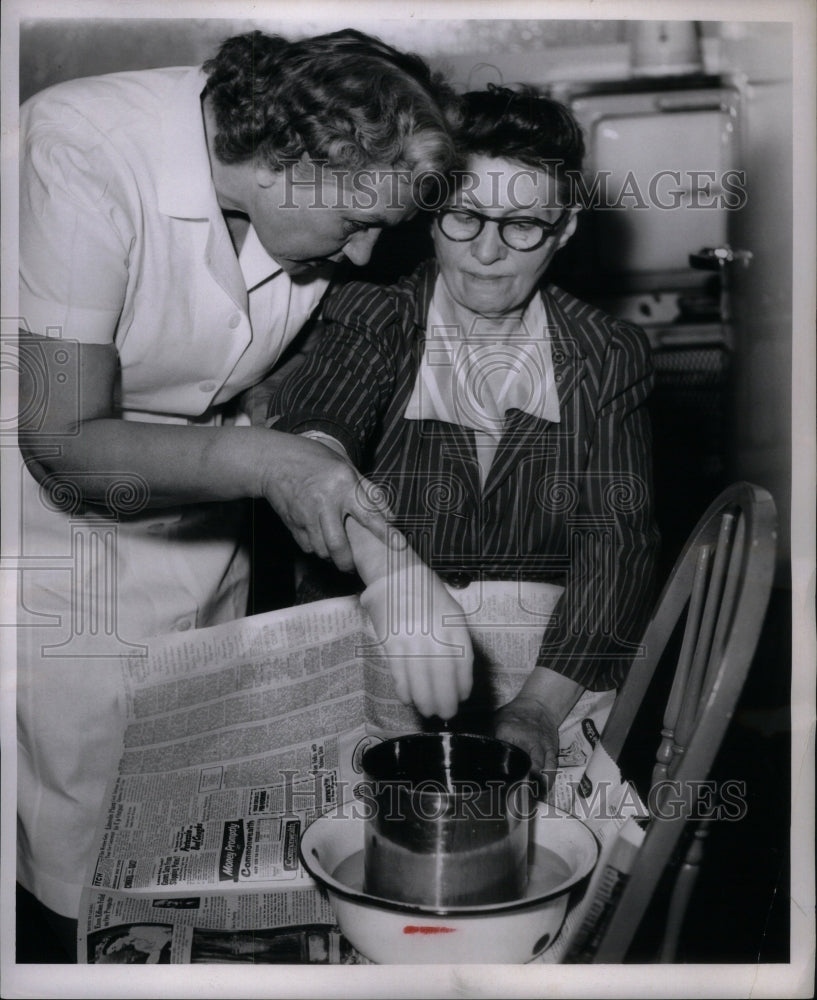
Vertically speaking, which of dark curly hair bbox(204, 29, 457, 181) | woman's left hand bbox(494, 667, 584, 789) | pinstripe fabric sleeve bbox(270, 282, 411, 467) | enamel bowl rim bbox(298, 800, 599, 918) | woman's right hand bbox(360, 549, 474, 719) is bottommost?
enamel bowl rim bbox(298, 800, 599, 918)

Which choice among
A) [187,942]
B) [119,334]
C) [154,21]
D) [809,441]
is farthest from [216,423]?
[809,441]

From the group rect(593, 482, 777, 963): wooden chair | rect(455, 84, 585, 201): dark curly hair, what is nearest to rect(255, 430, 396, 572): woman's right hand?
rect(593, 482, 777, 963): wooden chair

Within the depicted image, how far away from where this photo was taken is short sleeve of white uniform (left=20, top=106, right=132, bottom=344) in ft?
2.88

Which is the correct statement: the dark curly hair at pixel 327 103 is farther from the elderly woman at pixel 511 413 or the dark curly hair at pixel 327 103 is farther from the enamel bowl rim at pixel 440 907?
the enamel bowl rim at pixel 440 907

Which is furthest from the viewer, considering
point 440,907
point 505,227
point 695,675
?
point 505,227

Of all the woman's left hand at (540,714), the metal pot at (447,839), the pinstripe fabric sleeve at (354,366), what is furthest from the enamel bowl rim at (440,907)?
the pinstripe fabric sleeve at (354,366)

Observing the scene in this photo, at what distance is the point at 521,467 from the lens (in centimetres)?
103

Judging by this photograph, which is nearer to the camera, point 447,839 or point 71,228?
point 447,839

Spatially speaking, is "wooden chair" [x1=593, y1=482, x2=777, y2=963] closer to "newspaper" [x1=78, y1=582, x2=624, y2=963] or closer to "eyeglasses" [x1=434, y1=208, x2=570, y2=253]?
"newspaper" [x1=78, y1=582, x2=624, y2=963]

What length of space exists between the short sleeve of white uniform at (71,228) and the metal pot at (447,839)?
20.4 inches

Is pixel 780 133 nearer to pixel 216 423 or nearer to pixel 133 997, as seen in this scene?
pixel 216 423

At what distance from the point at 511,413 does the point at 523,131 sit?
30 centimetres

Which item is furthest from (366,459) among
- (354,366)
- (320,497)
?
(320,497)

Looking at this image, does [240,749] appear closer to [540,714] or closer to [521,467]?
[540,714]
